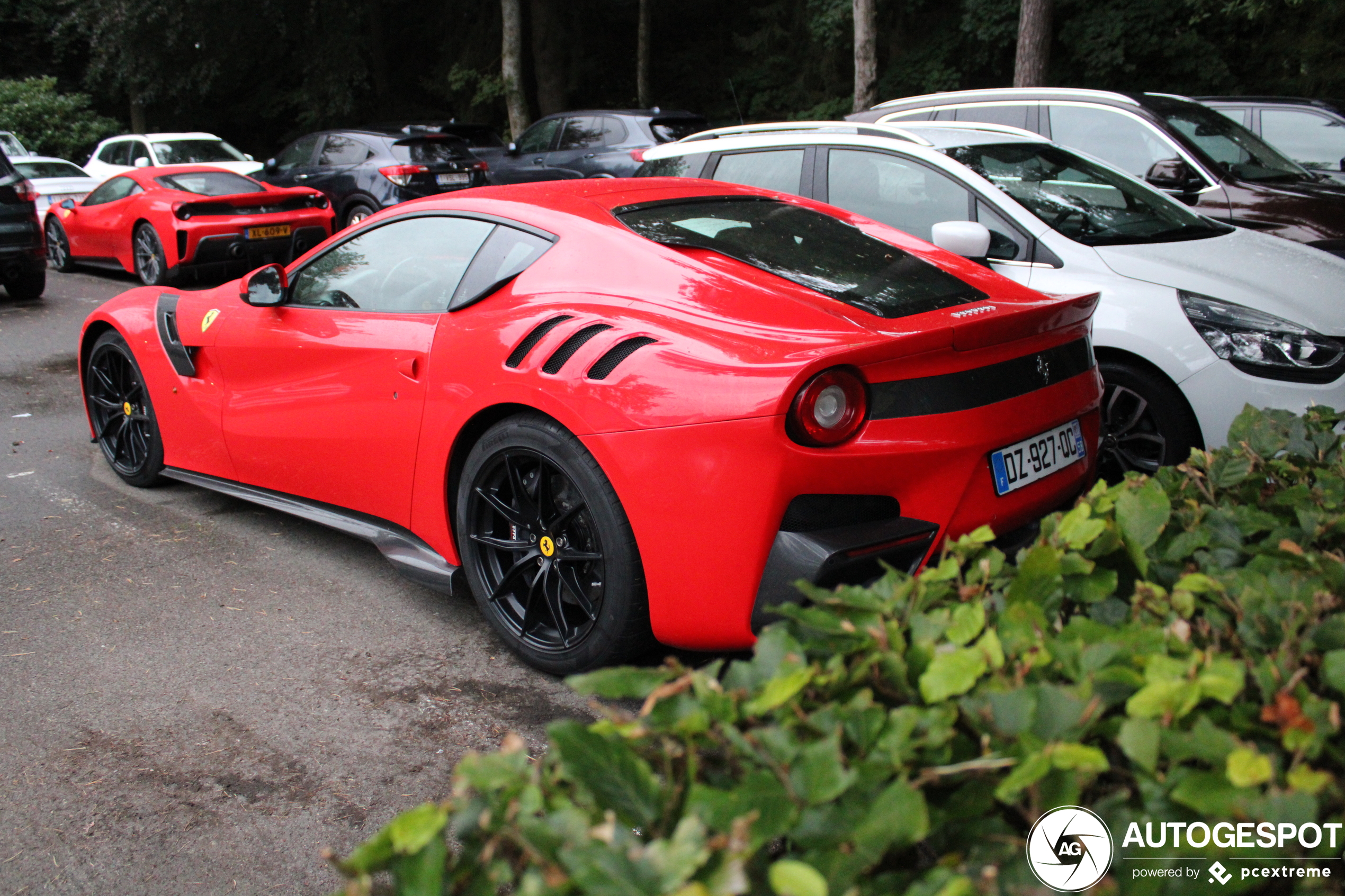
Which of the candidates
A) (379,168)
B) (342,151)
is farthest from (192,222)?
(342,151)

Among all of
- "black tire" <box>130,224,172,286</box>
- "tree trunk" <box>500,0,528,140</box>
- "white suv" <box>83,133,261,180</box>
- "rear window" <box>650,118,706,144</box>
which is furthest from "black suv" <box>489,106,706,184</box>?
"tree trunk" <box>500,0,528,140</box>

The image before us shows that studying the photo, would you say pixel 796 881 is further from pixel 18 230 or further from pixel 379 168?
pixel 379 168

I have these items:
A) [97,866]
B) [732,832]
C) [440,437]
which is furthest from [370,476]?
[732,832]

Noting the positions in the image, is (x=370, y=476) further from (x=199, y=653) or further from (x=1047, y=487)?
(x=1047, y=487)

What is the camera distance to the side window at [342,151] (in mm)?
13812

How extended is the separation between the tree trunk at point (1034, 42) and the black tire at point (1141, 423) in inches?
430

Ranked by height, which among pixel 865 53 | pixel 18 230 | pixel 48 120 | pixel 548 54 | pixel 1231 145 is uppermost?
pixel 548 54

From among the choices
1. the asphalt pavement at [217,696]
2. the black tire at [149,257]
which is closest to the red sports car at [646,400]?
the asphalt pavement at [217,696]

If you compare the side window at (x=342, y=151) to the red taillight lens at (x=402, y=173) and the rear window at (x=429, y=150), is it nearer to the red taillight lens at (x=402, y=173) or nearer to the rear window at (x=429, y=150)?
the rear window at (x=429, y=150)

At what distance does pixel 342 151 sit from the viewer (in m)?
14.0

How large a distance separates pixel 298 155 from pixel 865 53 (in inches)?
317

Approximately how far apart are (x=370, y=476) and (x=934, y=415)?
200 centimetres

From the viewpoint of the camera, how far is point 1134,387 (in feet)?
14.2

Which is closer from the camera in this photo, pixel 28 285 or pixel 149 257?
pixel 28 285
